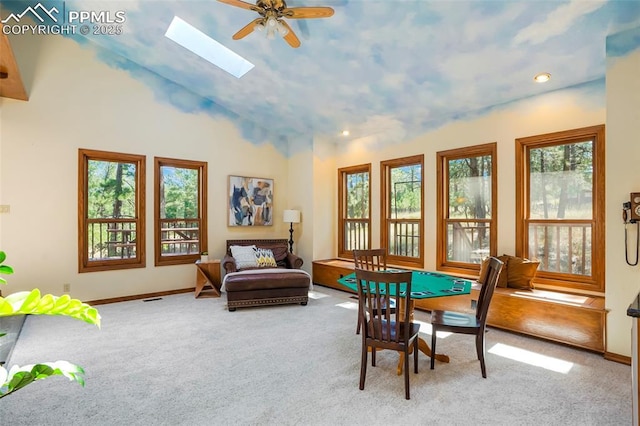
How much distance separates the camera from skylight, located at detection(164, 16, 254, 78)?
431 centimetres

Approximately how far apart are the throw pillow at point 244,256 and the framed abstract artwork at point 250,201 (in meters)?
0.80

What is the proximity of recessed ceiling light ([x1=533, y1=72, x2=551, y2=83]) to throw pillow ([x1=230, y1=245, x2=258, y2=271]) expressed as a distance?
4432mm

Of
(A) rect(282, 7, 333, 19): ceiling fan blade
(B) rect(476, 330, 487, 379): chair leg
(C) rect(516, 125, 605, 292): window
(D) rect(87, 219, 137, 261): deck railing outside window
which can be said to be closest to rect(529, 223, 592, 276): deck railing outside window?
(C) rect(516, 125, 605, 292): window

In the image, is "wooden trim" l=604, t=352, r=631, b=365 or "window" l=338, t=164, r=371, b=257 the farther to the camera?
"window" l=338, t=164, r=371, b=257

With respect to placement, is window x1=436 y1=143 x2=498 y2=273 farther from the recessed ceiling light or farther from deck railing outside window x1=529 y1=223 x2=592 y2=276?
the recessed ceiling light

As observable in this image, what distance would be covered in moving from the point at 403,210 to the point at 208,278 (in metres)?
3.38

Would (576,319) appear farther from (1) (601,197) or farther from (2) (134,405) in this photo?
(2) (134,405)

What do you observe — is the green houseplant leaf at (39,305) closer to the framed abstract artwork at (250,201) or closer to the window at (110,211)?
the window at (110,211)

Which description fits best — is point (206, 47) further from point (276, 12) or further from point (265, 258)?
point (265, 258)

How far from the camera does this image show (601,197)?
11.7 ft

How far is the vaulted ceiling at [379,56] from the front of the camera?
296 cm

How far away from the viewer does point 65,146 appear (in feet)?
15.4

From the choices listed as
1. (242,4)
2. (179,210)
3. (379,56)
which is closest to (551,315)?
(379,56)

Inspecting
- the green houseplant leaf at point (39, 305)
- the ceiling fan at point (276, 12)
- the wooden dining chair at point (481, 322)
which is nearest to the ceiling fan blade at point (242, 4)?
the ceiling fan at point (276, 12)
